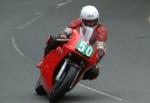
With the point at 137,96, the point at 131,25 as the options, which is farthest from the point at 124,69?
the point at 131,25

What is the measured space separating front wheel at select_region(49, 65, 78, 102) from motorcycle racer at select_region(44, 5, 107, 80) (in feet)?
1.88

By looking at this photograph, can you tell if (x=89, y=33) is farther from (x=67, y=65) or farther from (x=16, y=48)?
(x=16, y=48)

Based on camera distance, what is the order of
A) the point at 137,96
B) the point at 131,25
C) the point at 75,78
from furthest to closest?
the point at 131,25
the point at 137,96
the point at 75,78

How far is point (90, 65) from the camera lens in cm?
1444

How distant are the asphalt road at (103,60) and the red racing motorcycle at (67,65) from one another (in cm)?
44

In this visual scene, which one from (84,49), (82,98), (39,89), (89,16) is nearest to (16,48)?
(39,89)

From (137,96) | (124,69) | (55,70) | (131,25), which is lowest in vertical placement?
(131,25)

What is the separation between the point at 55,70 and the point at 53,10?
80.9ft

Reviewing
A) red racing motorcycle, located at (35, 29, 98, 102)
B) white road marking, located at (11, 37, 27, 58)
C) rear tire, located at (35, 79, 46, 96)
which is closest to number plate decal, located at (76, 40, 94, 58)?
red racing motorcycle, located at (35, 29, 98, 102)

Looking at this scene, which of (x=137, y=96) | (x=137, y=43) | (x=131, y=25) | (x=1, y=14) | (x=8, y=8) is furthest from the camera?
(x=8, y=8)

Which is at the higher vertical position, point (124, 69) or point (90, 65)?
point (90, 65)

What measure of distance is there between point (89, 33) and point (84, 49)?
2.40 ft

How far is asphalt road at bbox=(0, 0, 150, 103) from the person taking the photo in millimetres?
15773

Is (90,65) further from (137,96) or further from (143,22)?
(143,22)
